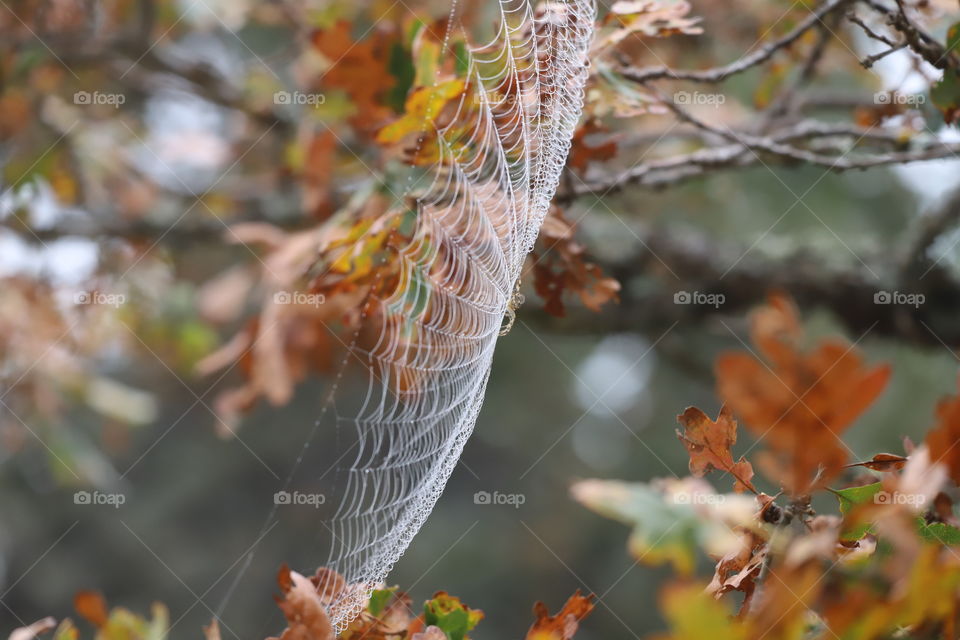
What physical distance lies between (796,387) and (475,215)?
0.57m

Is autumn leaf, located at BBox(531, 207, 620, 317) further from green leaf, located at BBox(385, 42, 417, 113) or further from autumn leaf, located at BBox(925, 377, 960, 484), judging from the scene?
autumn leaf, located at BBox(925, 377, 960, 484)

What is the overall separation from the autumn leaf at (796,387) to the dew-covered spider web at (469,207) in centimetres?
41

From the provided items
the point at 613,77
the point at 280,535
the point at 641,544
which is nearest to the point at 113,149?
the point at 613,77

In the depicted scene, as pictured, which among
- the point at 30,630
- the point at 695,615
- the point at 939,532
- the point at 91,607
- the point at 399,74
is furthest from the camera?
the point at 399,74

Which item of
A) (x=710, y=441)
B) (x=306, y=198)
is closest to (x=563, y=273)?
(x=710, y=441)

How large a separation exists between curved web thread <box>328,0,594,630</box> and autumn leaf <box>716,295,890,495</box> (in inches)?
16.1

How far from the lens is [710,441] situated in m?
0.53

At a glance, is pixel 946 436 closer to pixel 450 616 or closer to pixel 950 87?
pixel 450 616

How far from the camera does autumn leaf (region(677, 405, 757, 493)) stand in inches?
20.7

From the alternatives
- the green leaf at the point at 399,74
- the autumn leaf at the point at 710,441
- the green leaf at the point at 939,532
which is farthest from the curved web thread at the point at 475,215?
the green leaf at the point at 939,532

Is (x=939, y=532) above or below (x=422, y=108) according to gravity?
below

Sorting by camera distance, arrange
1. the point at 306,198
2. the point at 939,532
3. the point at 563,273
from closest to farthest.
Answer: the point at 939,532, the point at 563,273, the point at 306,198

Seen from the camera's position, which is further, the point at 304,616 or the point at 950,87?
the point at 950,87

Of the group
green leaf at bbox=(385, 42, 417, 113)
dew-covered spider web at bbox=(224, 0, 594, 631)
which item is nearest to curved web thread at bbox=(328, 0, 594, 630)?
dew-covered spider web at bbox=(224, 0, 594, 631)
